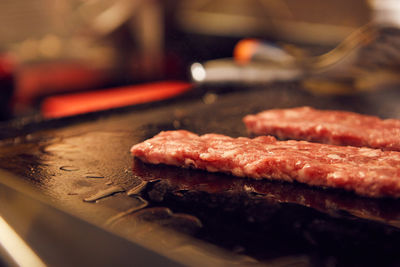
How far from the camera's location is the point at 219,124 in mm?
2002


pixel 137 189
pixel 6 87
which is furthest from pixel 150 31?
pixel 137 189

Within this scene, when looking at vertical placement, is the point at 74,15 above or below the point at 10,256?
above

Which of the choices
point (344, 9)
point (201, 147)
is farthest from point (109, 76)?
point (201, 147)

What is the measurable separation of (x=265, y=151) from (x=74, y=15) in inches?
218

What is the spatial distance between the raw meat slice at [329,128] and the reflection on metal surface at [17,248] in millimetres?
1072

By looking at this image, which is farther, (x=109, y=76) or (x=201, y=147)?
(x=109, y=76)

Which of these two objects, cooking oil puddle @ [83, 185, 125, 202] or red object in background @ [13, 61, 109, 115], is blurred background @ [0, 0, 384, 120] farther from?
cooking oil puddle @ [83, 185, 125, 202]

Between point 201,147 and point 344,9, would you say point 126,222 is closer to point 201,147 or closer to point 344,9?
point 201,147

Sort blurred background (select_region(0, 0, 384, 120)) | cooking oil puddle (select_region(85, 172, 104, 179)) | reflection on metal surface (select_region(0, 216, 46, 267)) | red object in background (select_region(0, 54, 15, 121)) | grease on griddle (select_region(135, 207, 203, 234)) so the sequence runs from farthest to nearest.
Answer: blurred background (select_region(0, 0, 384, 120)) < red object in background (select_region(0, 54, 15, 121)) < cooking oil puddle (select_region(85, 172, 104, 179)) < reflection on metal surface (select_region(0, 216, 46, 267)) < grease on griddle (select_region(135, 207, 203, 234))

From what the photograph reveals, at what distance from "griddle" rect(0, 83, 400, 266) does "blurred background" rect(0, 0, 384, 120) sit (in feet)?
11.5

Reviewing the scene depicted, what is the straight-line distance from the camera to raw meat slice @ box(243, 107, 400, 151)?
159 cm

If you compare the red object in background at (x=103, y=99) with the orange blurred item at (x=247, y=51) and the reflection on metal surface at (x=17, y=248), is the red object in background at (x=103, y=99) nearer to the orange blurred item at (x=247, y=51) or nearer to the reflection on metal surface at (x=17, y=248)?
the orange blurred item at (x=247, y=51)

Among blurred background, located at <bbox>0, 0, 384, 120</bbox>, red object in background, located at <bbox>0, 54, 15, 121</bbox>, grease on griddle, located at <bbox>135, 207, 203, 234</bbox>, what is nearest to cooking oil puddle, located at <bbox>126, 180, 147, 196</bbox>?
grease on griddle, located at <bbox>135, 207, 203, 234</bbox>

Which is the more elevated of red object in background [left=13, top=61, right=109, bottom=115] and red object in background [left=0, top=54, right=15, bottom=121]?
red object in background [left=13, top=61, right=109, bottom=115]
